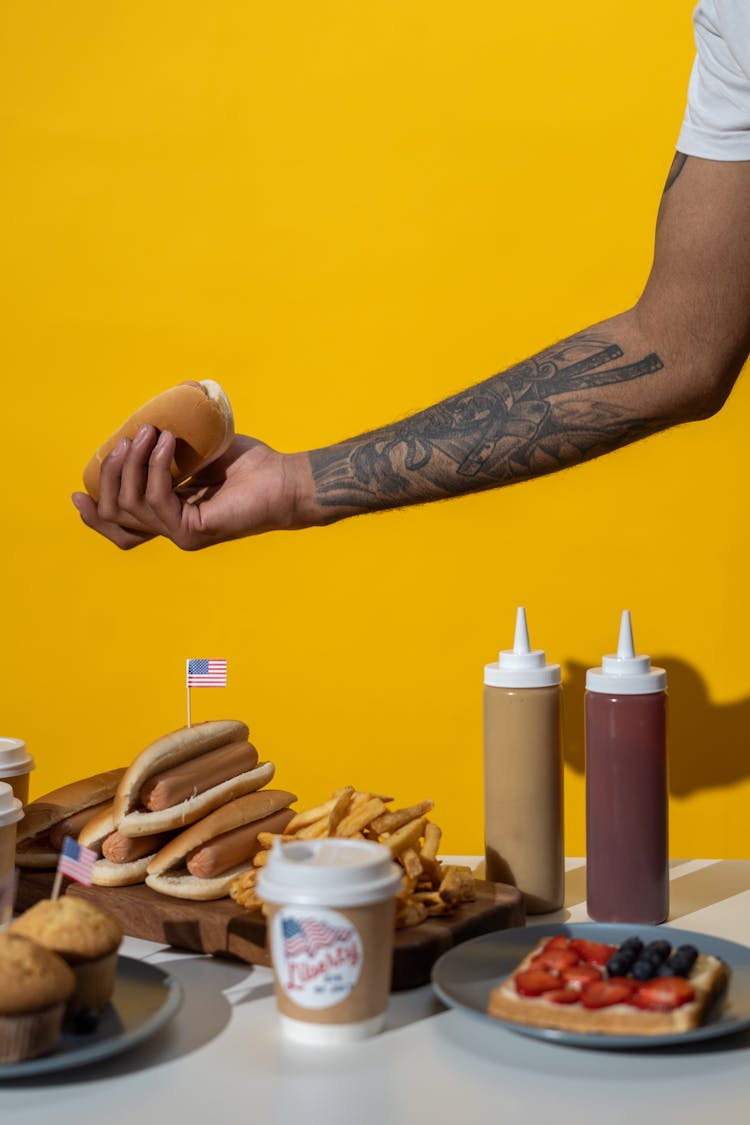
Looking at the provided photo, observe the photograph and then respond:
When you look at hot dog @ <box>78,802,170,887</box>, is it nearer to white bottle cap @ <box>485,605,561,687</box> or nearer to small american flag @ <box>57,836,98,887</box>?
small american flag @ <box>57,836,98,887</box>

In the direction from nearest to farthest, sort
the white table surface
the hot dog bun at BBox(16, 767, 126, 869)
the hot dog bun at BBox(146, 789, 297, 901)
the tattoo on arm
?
the white table surface < the hot dog bun at BBox(146, 789, 297, 901) < the hot dog bun at BBox(16, 767, 126, 869) < the tattoo on arm

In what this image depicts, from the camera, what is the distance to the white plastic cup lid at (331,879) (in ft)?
3.16

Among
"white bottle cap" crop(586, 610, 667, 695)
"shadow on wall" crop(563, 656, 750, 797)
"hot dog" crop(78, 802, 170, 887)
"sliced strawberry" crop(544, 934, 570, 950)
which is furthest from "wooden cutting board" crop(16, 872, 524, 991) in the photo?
"shadow on wall" crop(563, 656, 750, 797)

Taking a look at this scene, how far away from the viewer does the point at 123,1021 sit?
980 millimetres

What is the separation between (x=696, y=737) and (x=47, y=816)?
1.32 metres

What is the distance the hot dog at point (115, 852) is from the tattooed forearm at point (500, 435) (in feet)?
1.90

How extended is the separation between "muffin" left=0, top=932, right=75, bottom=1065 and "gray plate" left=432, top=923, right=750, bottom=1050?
292 mm

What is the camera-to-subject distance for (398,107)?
2.56 meters

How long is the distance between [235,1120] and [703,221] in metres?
1.14

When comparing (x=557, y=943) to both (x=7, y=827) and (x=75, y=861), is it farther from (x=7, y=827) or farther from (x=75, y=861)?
(x=7, y=827)

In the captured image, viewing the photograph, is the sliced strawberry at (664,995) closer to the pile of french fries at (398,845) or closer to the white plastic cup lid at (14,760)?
the pile of french fries at (398,845)

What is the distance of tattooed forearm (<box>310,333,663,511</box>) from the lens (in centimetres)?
163

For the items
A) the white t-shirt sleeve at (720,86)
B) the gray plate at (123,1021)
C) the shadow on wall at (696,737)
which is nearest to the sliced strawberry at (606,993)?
the gray plate at (123,1021)

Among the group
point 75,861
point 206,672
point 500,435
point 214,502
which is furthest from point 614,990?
point 214,502
